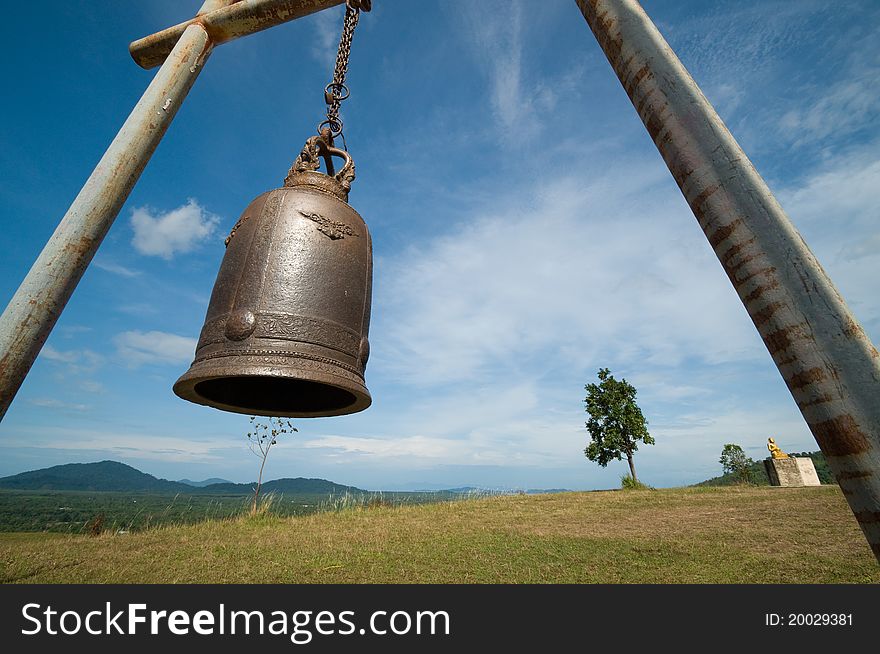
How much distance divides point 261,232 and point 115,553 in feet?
28.2

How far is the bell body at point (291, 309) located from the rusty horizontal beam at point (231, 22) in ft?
4.22

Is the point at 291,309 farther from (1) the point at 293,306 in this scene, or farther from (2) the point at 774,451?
(2) the point at 774,451

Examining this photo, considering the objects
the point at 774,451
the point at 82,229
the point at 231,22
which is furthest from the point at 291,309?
the point at 774,451

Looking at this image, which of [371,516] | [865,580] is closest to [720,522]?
[865,580]

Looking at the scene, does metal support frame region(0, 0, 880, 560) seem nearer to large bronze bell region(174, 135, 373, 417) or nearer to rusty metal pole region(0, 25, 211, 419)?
rusty metal pole region(0, 25, 211, 419)

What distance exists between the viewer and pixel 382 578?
6.21m

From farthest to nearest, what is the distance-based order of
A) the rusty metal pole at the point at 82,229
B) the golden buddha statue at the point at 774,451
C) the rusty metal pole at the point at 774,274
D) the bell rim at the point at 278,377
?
the golden buddha statue at the point at 774,451, the bell rim at the point at 278,377, the rusty metal pole at the point at 82,229, the rusty metal pole at the point at 774,274

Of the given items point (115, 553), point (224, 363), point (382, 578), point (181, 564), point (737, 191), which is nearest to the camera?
point (737, 191)

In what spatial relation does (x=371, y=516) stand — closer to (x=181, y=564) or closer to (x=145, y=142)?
(x=181, y=564)

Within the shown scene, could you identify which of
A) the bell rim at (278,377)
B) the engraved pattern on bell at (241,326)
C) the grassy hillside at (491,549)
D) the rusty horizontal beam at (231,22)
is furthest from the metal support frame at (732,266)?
the grassy hillside at (491,549)

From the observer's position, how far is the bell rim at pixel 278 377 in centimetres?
216

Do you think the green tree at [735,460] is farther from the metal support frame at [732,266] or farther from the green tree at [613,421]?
the metal support frame at [732,266]

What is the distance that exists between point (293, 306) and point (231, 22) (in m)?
2.33

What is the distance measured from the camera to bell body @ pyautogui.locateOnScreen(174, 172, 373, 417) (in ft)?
7.43
